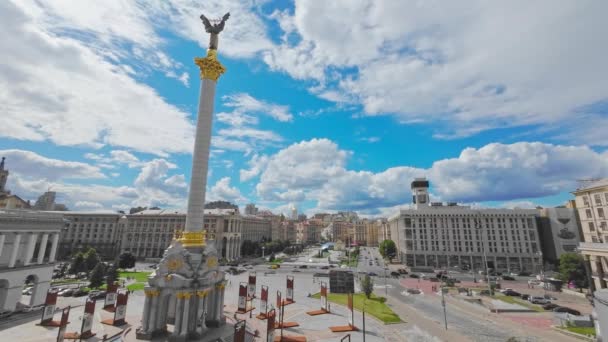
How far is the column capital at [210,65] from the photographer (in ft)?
128

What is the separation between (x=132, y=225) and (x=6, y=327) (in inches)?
3884

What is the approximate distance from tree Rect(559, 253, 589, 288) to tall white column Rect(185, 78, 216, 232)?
75823 millimetres

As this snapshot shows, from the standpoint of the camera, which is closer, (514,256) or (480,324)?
(480,324)

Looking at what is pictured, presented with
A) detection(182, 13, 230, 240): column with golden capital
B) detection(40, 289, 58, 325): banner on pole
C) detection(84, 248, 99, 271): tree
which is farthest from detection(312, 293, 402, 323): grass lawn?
detection(84, 248, 99, 271): tree

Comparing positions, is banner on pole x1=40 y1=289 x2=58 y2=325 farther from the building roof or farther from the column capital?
the building roof

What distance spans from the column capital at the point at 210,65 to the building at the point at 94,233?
111 metres

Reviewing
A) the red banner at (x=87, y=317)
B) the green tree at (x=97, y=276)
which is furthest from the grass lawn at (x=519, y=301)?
the green tree at (x=97, y=276)

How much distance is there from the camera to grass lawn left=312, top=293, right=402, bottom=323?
129 feet

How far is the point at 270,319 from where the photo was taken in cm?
2609

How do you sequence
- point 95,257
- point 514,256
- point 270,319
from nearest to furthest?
point 270,319 < point 95,257 < point 514,256

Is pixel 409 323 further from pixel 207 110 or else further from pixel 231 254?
pixel 231 254

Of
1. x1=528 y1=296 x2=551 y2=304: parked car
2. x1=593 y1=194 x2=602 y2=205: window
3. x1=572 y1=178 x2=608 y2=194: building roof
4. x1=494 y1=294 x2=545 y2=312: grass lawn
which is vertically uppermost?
x1=572 y1=178 x2=608 y2=194: building roof

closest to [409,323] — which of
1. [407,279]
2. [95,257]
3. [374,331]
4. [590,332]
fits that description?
[374,331]

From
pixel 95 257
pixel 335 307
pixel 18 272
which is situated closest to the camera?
pixel 18 272
